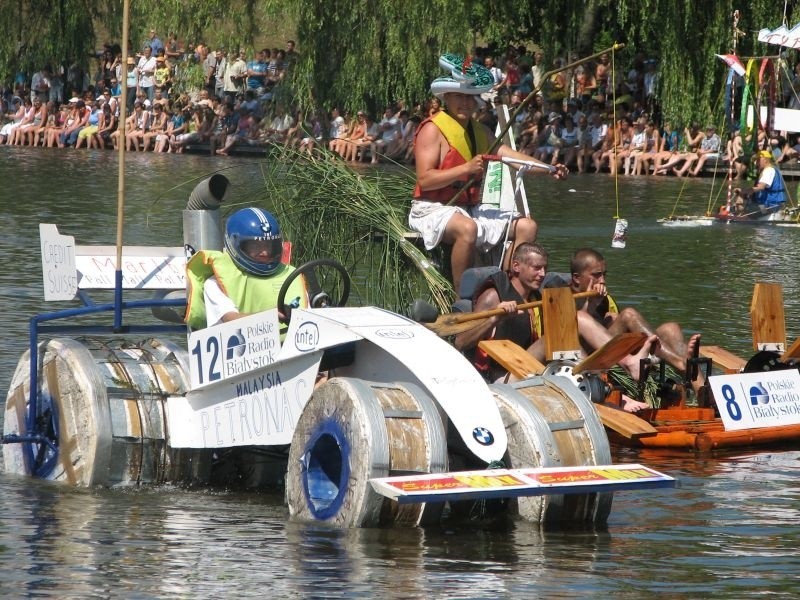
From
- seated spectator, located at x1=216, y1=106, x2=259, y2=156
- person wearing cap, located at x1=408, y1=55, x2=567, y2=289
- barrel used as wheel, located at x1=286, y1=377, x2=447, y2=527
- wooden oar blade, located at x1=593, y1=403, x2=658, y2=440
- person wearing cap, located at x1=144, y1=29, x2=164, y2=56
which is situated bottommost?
wooden oar blade, located at x1=593, y1=403, x2=658, y2=440

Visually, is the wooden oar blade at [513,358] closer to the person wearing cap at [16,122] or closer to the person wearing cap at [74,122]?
the person wearing cap at [74,122]

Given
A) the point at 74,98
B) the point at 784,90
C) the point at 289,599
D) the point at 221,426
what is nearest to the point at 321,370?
the point at 221,426

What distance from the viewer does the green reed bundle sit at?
13172mm

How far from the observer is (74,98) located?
146 ft

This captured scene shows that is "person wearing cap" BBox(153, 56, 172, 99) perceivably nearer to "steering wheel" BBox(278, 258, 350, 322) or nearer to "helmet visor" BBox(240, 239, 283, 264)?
→ "steering wheel" BBox(278, 258, 350, 322)

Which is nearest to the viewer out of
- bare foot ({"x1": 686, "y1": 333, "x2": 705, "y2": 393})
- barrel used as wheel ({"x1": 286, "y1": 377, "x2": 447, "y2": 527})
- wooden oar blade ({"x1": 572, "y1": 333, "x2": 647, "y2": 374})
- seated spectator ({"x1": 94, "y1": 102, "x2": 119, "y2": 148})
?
barrel used as wheel ({"x1": 286, "y1": 377, "x2": 447, "y2": 527})

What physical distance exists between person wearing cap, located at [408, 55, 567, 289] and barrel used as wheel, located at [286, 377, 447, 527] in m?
3.89

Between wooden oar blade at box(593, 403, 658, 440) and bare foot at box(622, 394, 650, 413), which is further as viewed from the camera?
bare foot at box(622, 394, 650, 413)

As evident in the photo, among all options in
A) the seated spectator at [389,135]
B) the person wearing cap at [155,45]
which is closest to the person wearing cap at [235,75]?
the person wearing cap at [155,45]

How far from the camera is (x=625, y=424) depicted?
10.8 m

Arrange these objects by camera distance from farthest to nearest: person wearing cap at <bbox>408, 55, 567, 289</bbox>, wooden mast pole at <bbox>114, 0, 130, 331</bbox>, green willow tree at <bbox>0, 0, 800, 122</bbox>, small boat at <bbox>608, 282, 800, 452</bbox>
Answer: green willow tree at <bbox>0, 0, 800, 122</bbox>
person wearing cap at <bbox>408, 55, 567, 289</bbox>
small boat at <bbox>608, 282, 800, 452</bbox>
wooden mast pole at <bbox>114, 0, 130, 331</bbox>

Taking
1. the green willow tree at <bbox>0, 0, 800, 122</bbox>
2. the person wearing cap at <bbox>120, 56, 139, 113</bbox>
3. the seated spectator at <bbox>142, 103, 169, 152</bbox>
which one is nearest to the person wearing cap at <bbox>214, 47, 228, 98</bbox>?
the green willow tree at <bbox>0, 0, 800, 122</bbox>

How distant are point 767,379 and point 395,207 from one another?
137 inches

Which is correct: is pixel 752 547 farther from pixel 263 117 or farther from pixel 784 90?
pixel 263 117
